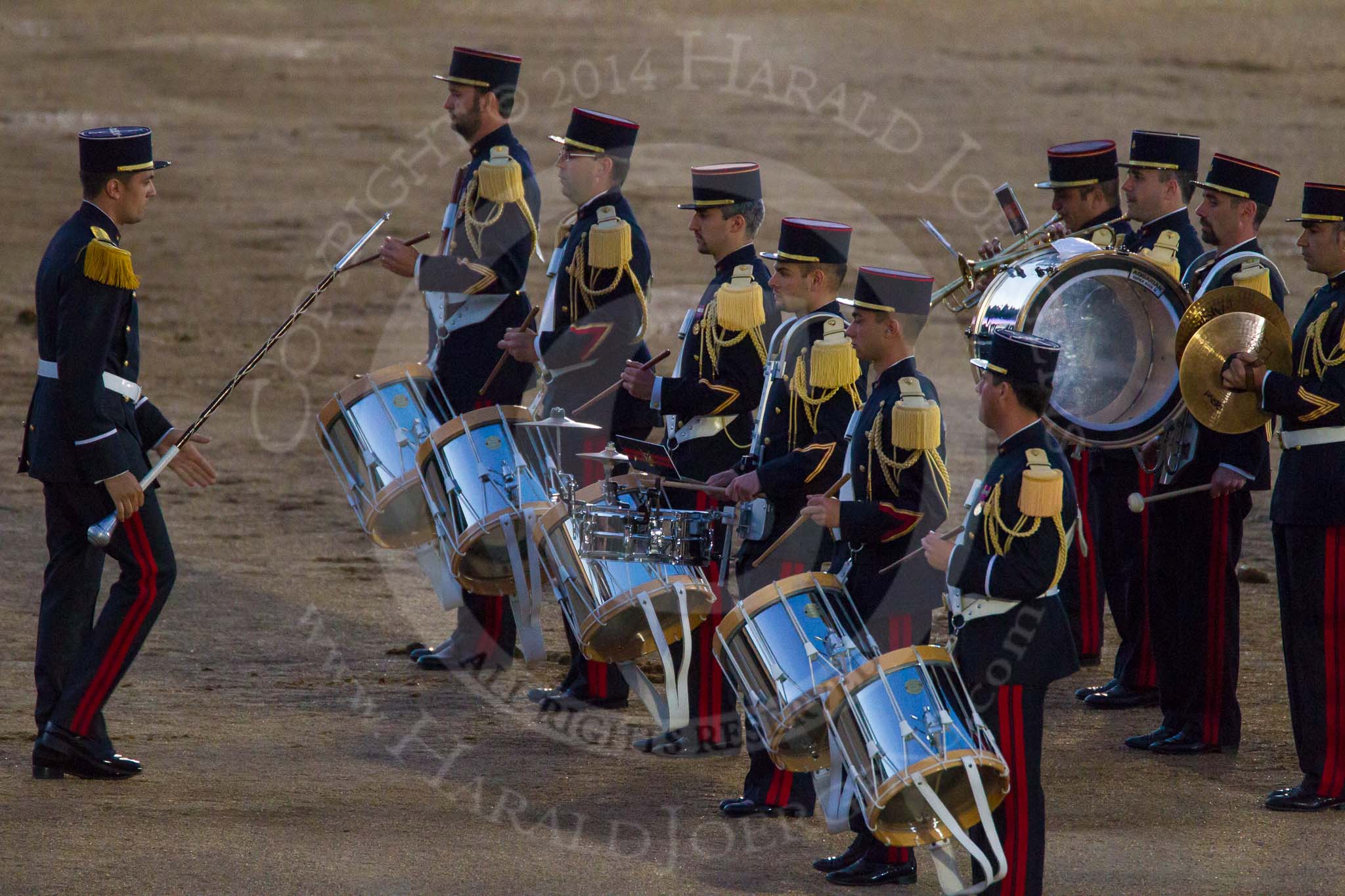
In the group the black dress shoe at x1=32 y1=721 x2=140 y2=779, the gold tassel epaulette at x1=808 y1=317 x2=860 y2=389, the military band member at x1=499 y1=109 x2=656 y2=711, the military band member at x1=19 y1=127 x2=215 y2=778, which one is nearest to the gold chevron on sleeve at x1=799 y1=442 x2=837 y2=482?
the gold tassel epaulette at x1=808 y1=317 x2=860 y2=389

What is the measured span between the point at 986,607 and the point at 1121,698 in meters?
2.51

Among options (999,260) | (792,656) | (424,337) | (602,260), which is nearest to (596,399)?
(602,260)

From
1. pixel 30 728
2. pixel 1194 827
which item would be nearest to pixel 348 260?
pixel 30 728

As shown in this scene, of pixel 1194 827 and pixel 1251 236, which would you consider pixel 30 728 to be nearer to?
pixel 1194 827

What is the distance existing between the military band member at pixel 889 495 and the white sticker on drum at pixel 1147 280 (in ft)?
3.69

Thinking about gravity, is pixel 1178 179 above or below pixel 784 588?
above

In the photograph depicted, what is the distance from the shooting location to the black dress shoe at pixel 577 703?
692cm

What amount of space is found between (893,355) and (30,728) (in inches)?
127

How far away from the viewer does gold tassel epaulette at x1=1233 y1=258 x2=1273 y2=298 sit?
6.19m

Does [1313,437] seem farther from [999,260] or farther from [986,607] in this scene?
[986,607]

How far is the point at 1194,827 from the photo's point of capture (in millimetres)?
5727

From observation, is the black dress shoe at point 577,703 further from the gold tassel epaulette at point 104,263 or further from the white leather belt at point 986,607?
the white leather belt at point 986,607

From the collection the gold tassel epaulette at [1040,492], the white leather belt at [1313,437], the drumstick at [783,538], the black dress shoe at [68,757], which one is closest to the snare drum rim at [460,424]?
the drumstick at [783,538]

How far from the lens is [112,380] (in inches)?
228
